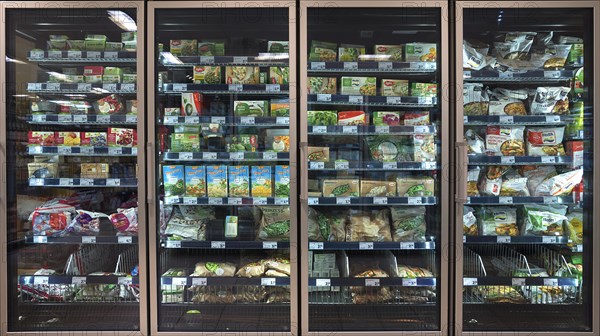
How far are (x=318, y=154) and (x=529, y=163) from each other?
1.26m

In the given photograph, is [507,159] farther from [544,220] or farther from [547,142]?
[544,220]

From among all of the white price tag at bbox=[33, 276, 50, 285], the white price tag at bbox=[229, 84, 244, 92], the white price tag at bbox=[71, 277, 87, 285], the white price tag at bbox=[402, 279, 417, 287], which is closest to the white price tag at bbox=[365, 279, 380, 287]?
the white price tag at bbox=[402, 279, 417, 287]

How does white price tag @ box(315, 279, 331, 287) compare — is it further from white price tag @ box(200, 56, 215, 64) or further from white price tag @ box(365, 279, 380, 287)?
white price tag @ box(200, 56, 215, 64)

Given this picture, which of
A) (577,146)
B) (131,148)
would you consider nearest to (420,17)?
(577,146)

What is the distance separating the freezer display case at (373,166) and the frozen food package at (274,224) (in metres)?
0.17

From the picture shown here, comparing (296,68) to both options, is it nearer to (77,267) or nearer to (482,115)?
(482,115)

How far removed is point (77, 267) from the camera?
2.49m

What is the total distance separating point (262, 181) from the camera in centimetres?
241

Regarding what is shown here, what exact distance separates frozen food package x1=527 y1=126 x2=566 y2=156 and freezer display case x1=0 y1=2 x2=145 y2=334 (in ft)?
8.00

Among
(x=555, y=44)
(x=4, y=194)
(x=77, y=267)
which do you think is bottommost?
(x=77, y=267)

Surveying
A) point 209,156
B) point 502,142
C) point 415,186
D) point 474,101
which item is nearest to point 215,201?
point 209,156

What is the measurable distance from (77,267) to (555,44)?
3452 mm

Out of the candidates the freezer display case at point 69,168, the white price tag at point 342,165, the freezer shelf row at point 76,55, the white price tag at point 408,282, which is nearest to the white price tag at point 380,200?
the white price tag at point 342,165

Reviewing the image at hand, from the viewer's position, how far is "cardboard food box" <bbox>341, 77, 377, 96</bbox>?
7.95 ft
